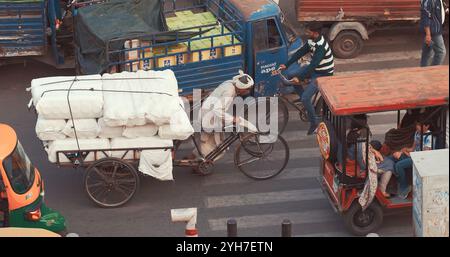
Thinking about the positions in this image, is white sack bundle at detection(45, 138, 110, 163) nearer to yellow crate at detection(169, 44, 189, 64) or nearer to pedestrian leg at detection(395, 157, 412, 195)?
yellow crate at detection(169, 44, 189, 64)

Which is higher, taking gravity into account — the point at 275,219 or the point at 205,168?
the point at 205,168

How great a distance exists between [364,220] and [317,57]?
10.9 ft

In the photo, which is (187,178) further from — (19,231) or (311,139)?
(19,231)

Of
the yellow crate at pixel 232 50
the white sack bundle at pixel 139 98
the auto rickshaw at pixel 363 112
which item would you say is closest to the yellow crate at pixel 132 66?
the white sack bundle at pixel 139 98

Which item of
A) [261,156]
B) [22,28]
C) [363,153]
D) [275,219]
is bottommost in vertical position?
[275,219]

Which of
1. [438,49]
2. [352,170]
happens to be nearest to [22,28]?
[438,49]

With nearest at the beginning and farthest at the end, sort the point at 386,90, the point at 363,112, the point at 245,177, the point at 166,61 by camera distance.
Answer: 1. the point at 363,112
2. the point at 386,90
3. the point at 245,177
4. the point at 166,61

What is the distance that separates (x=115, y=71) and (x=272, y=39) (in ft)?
8.30

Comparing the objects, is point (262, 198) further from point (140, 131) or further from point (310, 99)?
point (310, 99)

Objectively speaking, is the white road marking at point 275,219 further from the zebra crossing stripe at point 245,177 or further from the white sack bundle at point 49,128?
the white sack bundle at point 49,128

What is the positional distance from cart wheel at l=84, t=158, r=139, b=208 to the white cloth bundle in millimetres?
363

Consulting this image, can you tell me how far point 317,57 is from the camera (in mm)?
15039

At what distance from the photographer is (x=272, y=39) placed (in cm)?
1573
